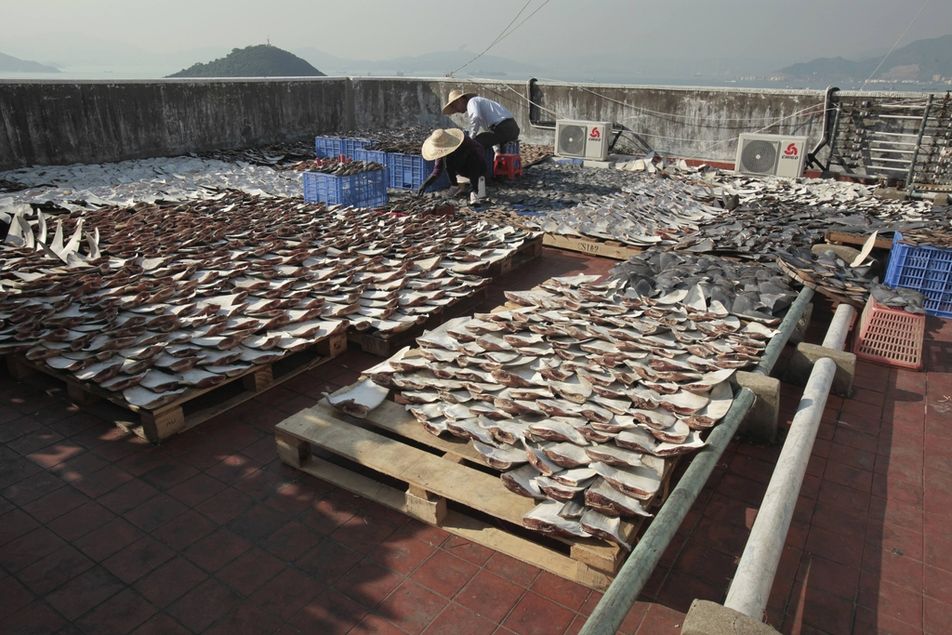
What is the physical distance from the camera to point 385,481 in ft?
13.6

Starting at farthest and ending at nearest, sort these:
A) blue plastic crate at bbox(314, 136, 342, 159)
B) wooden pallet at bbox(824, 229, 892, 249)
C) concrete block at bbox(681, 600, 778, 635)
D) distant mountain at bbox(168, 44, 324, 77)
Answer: distant mountain at bbox(168, 44, 324, 77), blue plastic crate at bbox(314, 136, 342, 159), wooden pallet at bbox(824, 229, 892, 249), concrete block at bbox(681, 600, 778, 635)

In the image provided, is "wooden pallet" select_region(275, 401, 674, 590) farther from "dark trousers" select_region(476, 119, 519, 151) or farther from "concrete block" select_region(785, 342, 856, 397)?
"dark trousers" select_region(476, 119, 519, 151)

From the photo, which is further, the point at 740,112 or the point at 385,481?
the point at 740,112

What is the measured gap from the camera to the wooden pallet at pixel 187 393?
4.38 m

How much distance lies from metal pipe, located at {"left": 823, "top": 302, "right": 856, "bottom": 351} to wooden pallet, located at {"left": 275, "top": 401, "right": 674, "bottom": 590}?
2687 millimetres

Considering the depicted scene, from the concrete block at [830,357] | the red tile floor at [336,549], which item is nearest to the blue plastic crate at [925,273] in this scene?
the concrete block at [830,357]

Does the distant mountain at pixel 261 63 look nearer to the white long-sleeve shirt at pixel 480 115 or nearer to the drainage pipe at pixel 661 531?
the white long-sleeve shirt at pixel 480 115

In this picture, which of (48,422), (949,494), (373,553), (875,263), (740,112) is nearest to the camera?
(373,553)

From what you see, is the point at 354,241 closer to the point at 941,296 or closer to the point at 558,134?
the point at 941,296

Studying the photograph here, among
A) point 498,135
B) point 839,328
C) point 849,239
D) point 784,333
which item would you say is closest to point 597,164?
point 498,135

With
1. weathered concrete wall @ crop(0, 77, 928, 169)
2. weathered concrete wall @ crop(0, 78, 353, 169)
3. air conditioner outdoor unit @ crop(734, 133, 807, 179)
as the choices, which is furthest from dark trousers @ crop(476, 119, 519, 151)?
weathered concrete wall @ crop(0, 78, 353, 169)

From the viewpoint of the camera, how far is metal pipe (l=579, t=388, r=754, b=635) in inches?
89.2

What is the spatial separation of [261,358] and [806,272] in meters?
5.62

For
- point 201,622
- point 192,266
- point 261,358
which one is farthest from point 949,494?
point 192,266
